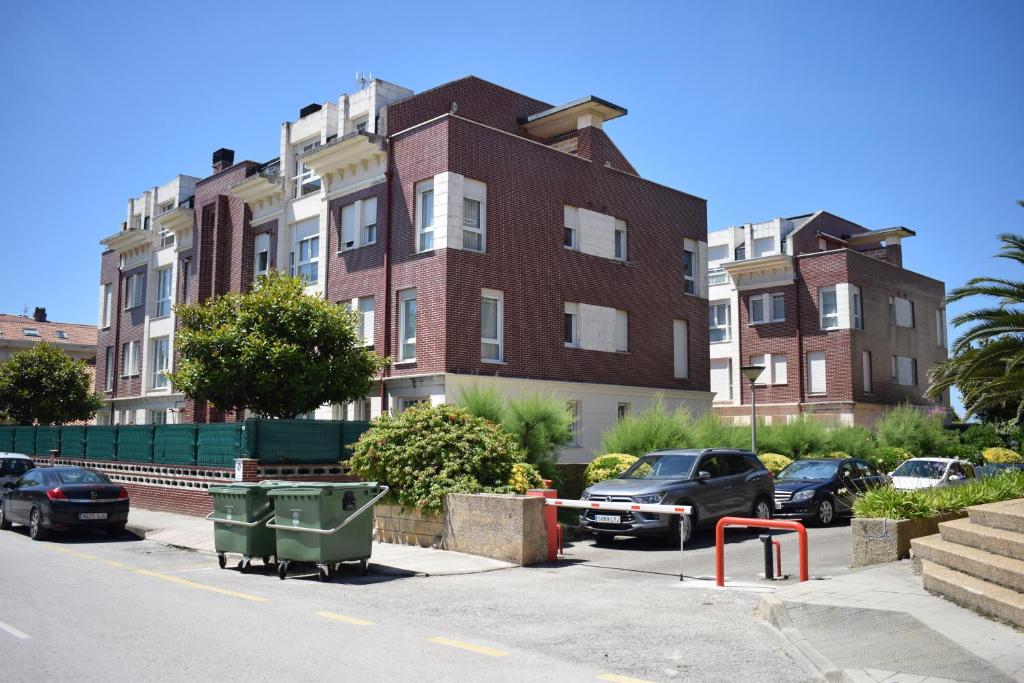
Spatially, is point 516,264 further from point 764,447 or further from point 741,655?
point 741,655

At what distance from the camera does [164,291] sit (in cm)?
3969

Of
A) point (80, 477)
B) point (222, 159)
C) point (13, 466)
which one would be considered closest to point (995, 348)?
point (80, 477)

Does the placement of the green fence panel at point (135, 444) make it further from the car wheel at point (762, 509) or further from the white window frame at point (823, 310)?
the white window frame at point (823, 310)

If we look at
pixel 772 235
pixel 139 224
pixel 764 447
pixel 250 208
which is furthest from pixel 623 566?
pixel 139 224

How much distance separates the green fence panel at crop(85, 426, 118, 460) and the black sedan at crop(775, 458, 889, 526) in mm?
18423

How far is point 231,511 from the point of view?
13.2 m

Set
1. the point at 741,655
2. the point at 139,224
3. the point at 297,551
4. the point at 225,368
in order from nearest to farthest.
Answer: the point at 741,655 < the point at 297,551 < the point at 225,368 < the point at 139,224

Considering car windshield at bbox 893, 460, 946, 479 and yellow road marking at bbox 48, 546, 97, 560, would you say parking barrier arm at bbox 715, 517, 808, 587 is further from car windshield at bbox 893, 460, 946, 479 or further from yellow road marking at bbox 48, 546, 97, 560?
car windshield at bbox 893, 460, 946, 479

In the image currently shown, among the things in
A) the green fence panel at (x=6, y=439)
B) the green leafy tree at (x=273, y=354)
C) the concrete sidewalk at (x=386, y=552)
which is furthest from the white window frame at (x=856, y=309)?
the green fence panel at (x=6, y=439)

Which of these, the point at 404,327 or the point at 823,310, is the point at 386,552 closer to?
the point at 404,327

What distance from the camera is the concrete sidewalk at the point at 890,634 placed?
632 cm

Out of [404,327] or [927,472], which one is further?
[404,327]

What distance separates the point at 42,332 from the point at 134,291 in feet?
119

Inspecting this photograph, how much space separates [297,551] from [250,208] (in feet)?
78.1
